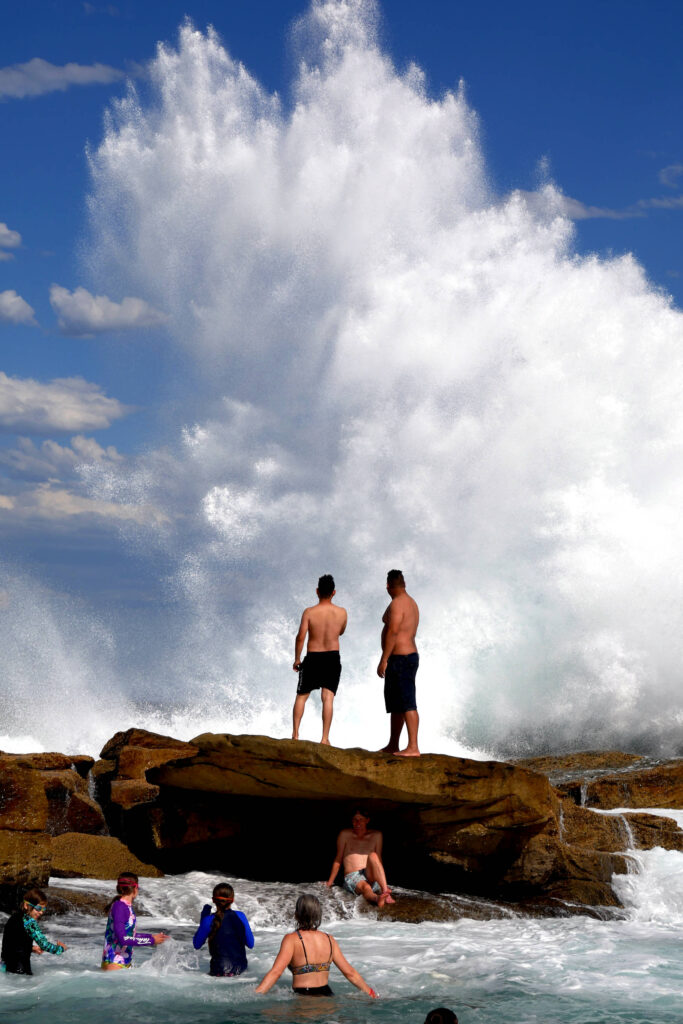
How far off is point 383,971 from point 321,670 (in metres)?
3.53

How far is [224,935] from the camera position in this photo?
372 inches

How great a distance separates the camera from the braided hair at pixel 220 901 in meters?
9.16

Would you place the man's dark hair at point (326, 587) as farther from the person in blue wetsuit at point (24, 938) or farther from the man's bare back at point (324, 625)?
the person in blue wetsuit at point (24, 938)

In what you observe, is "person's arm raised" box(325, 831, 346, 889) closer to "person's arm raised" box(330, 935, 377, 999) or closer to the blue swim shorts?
the blue swim shorts

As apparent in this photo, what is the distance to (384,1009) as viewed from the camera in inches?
347

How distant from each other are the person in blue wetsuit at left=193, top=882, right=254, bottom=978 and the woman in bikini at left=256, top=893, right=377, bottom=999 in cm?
66

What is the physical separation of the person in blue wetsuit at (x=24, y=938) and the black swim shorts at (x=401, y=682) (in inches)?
178

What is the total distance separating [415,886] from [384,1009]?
463 centimetres

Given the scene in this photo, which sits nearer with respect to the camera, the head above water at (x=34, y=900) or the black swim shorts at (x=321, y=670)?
the head above water at (x=34, y=900)

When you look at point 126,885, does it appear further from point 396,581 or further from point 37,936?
point 396,581

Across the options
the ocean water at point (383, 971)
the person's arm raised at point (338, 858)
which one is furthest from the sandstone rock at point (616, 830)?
the person's arm raised at point (338, 858)

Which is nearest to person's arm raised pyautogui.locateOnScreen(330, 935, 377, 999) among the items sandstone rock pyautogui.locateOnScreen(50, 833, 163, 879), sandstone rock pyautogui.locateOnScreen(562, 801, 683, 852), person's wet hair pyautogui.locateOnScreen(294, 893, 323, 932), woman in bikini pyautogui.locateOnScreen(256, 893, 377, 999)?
woman in bikini pyautogui.locateOnScreen(256, 893, 377, 999)

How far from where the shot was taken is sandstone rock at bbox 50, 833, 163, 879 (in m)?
13.1

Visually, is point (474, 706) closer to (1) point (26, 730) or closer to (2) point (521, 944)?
(1) point (26, 730)
